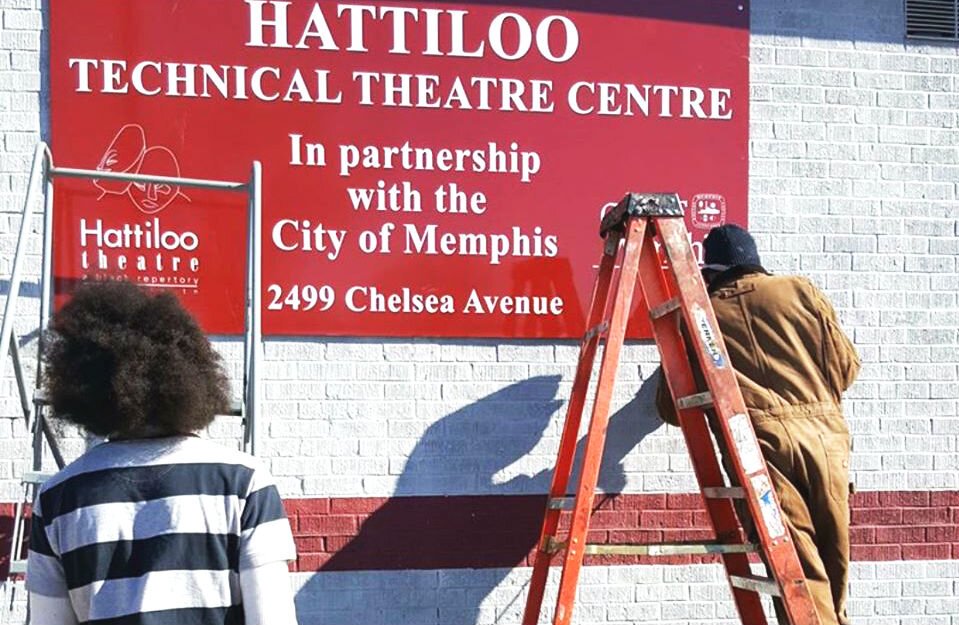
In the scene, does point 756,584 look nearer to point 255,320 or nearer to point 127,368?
point 255,320

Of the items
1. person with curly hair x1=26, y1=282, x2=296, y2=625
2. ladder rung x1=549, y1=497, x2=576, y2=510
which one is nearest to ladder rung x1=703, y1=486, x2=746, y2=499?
ladder rung x1=549, y1=497, x2=576, y2=510

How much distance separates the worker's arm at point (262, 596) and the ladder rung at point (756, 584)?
88.1 inches

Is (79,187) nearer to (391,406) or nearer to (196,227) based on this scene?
(196,227)

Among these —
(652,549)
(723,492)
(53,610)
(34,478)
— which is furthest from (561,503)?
(53,610)

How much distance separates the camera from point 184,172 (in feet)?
16.9

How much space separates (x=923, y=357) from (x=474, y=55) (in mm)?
2508

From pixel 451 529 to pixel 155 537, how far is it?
285 cm

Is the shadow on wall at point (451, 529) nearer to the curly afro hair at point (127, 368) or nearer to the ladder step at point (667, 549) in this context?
the ladder step at point (667, 549)

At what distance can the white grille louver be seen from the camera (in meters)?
5.78

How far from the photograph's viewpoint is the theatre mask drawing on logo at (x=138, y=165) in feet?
16.8

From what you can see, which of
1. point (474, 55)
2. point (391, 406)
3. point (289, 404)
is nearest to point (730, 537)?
point (391, 406)

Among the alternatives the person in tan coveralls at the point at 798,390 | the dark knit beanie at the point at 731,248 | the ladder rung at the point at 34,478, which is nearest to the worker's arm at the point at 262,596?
the ladder rung at the point at 34,478

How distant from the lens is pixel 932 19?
5797 mm

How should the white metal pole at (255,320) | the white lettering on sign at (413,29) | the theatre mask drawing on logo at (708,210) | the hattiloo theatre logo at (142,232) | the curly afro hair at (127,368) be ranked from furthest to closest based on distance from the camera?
the theatre mask drawing on logo at (708,210) < the white lettering on sign at (413,29) < the hattiloo theatre logo at (142,232) < the white metal pole at (255,320) < the curly afro hair at (127,368)
